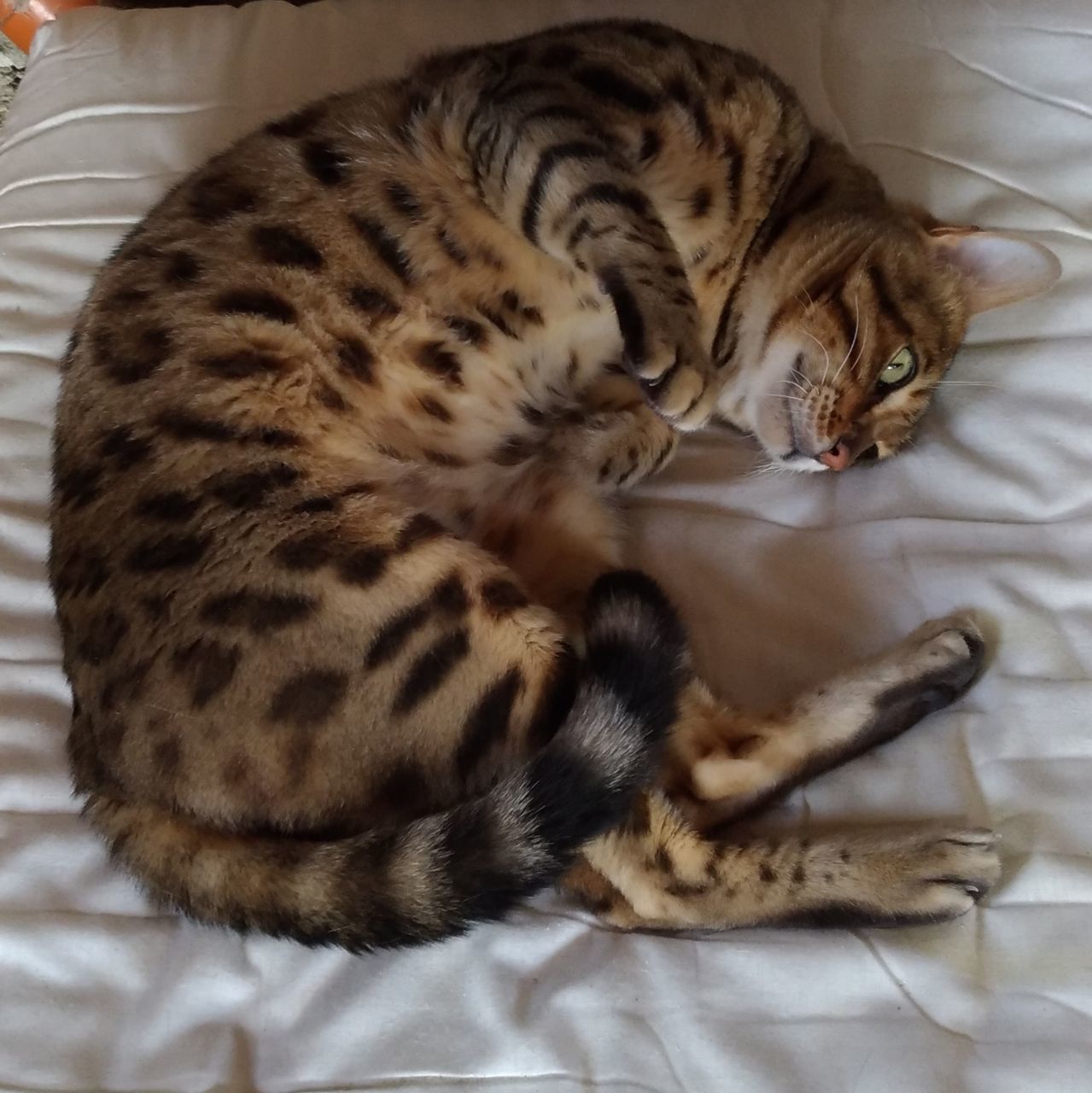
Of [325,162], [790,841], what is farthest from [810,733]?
[325,162]

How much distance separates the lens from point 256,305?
1296 millimetres

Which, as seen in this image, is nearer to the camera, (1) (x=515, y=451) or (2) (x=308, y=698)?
(2) (x=308, y=698)

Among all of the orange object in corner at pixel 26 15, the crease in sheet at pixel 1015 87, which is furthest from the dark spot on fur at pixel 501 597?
the orange object in corner at pixel 26 15

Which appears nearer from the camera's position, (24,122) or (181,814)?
(181,814)

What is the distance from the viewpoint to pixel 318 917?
1.03 metres

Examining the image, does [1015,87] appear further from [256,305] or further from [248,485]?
[248,485]

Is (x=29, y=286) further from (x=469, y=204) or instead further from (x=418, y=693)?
(x=418, y=693)

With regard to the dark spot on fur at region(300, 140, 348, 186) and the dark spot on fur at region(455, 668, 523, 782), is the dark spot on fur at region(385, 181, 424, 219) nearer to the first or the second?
the dark spot on fur at region(300, 140, 348, 186)

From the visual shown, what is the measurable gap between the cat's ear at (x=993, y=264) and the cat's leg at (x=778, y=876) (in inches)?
31.7

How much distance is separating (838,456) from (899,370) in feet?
0.52

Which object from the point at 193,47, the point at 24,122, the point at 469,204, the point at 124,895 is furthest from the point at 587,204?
the point at 24,122

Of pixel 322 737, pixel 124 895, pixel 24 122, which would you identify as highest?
pixel 24 122

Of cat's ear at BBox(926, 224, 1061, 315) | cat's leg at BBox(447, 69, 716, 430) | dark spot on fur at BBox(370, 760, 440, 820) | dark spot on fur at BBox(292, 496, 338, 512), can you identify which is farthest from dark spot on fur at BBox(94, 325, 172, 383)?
cat's ear at BBox(926, 224, 1061, 315)

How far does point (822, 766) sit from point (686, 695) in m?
0.19
